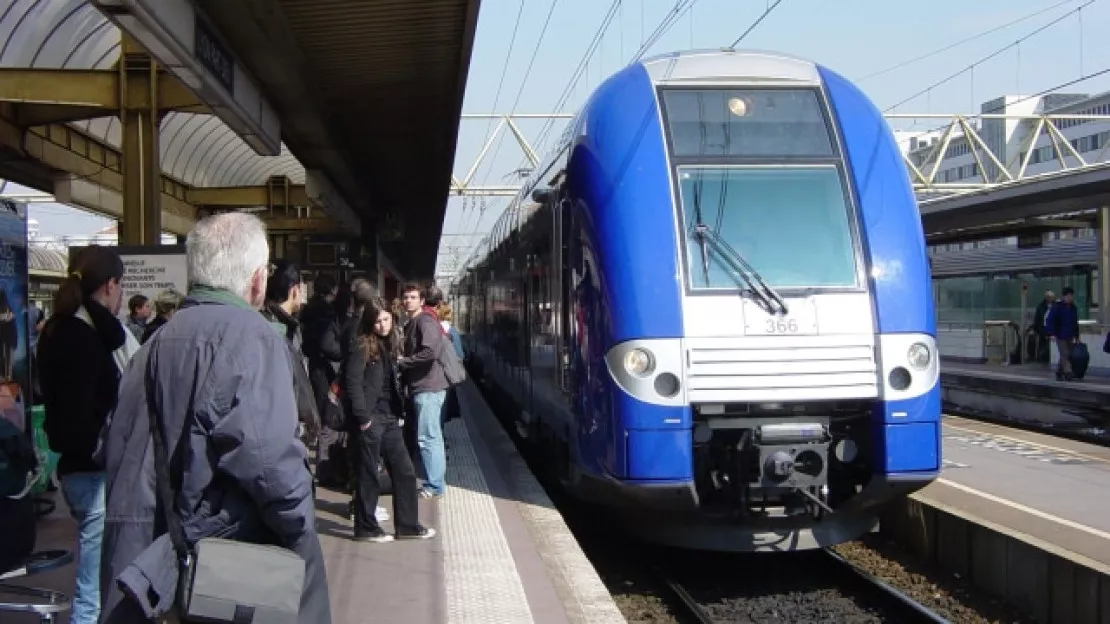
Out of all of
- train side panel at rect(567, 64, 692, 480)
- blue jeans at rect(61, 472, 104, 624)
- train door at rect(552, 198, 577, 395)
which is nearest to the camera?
blue jeans at rect(61, 472, 104, 624)

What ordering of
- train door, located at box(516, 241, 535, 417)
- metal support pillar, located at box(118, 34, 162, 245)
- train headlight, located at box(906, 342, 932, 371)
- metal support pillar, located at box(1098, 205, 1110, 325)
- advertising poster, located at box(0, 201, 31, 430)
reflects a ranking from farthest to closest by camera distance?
metal support pillar, located at box(1098, 205, 1110, 325)
metal support pillar, located at box(118, 34, 162, 245)
train door, located at box(516, 241, 535, 417)
train headlight, located at box(906, 342, 932, 371)
advertising poster, located at box(0, 201, 31, 430)

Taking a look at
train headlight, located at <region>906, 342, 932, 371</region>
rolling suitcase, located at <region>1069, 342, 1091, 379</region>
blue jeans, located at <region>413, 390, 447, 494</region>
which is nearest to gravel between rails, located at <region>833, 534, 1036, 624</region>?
train headlight, located at <region>906, 342, 932, 371</region>

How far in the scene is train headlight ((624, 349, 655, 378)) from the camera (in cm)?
679

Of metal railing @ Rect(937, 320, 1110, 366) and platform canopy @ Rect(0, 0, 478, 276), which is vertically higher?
platform canopy @ Rect(0, 0, 478, 276)

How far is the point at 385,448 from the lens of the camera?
7320 mm

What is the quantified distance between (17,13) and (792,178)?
9.34 m

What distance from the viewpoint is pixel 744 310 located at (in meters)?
6.95

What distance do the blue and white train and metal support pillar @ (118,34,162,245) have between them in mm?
7441

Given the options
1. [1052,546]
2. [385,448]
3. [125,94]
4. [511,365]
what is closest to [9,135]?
[125,94]

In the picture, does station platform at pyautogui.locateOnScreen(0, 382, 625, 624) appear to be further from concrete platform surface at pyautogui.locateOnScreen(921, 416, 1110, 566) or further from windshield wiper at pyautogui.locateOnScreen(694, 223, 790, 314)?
concrete platform surface at pyautogui.locateOnScreen(921, 416, 1110, 566)

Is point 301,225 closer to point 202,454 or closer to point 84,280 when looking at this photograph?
point 84,280

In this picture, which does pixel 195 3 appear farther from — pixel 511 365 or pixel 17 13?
pixel 511 365

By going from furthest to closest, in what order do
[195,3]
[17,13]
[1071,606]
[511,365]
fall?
[511,365]
[17,13]
[195,3]
[1071,606]

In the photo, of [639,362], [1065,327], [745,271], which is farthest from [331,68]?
[1065,327]
